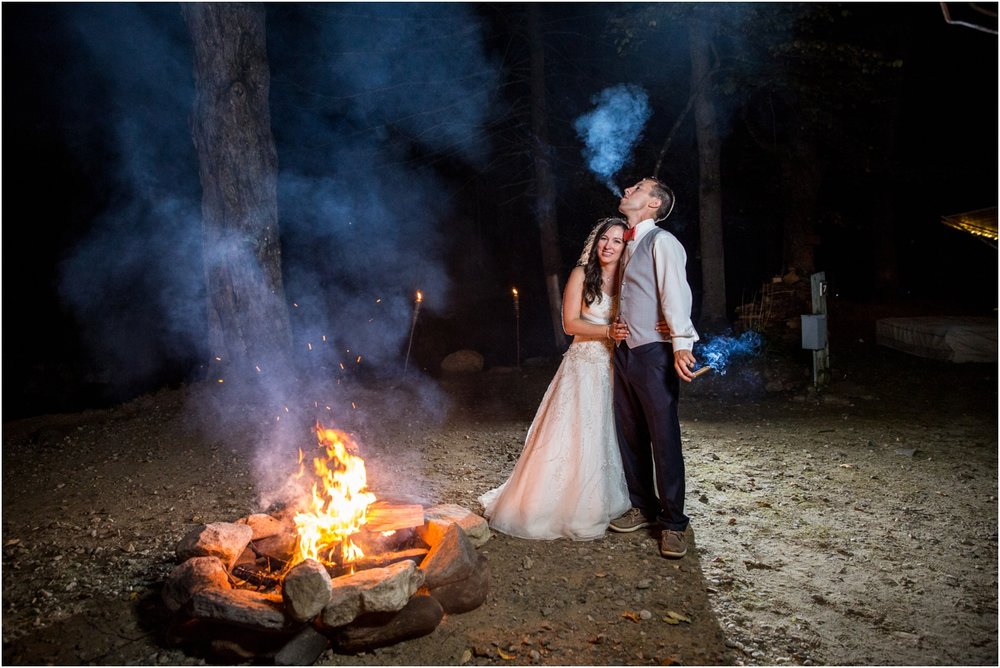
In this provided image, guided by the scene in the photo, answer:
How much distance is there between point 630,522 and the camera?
176 inches

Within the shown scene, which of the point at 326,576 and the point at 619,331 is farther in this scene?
the point at 619,331

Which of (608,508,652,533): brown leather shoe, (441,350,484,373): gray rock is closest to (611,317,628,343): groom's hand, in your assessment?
(608,508,652,533): brown leather shoe

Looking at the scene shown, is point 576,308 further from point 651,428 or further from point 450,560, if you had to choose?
point 450,560

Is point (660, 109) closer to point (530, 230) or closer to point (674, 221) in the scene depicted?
point (674, 221)

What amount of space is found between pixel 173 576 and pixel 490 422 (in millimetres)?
4922

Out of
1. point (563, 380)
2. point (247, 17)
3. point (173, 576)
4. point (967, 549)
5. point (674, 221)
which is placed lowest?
point (967, 549)

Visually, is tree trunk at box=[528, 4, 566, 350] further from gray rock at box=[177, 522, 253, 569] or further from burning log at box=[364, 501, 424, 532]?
gray rock at box=[177, 522, 253, 569]

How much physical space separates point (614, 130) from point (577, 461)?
37.7ft

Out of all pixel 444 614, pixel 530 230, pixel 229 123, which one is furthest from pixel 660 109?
pixel 444 614

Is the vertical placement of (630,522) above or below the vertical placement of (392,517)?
below

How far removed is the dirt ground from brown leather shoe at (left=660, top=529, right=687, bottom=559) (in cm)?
6

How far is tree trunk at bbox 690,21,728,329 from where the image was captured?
35.9 feet

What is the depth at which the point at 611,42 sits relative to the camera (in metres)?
12.4

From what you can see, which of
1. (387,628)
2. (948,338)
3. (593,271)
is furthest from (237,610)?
(948,338)
